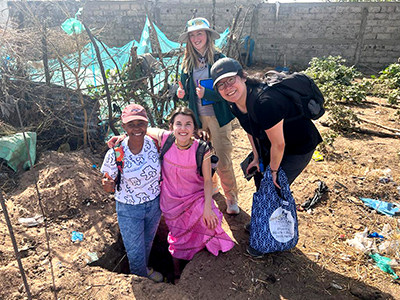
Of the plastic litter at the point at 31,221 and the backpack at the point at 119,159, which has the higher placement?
the backpack at the point at 119,159

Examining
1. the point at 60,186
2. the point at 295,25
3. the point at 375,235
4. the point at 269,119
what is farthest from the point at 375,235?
the point at 295,25

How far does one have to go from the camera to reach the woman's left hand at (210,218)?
2365 millimetres

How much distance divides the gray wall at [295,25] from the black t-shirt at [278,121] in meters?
8.11

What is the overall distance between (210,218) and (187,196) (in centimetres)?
27

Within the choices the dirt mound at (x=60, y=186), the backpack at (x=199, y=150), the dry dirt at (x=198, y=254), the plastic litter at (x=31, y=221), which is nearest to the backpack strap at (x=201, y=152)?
A: the backpack at (x=199, y=150)

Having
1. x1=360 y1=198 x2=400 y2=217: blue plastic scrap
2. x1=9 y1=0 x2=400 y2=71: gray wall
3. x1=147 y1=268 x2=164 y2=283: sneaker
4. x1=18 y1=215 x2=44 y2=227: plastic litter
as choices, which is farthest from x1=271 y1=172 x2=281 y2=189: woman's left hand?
x1=9 y1=0 x2=400 y2=71: gray wall

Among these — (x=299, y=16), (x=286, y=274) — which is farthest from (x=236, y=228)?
(x=299, y=16)

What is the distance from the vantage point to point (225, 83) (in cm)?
209

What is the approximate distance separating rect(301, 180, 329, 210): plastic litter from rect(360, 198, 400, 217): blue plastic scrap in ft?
1.47

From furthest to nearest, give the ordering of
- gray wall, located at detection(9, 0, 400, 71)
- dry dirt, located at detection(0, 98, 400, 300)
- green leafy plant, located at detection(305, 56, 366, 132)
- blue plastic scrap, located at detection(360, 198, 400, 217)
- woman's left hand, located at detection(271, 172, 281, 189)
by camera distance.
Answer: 1. gray wall, located at detection(9, 0, 400, 71)
2. green leafy plant, located at detection(305, 56, 366, 132)
3. blue plastic scrap, located at detection(360, 198, 400, 217)
4. woman's left hand, located at detection(271, 172, 281, 189)
5. dry dirt, located at detection(0, 98, 400, 300)

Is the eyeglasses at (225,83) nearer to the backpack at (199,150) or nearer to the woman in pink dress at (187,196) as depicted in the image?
the woman in pink dress at (187,196)

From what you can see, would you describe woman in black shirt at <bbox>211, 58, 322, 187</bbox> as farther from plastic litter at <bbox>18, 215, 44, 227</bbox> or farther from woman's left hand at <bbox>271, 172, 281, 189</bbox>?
plastic litter at <bbox>18, 215, 44, 227</bbox>

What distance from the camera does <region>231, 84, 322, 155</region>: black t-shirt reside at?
1.93 meters

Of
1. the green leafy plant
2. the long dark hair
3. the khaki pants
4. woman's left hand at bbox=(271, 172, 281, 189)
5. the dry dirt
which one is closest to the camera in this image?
the long dark hair
